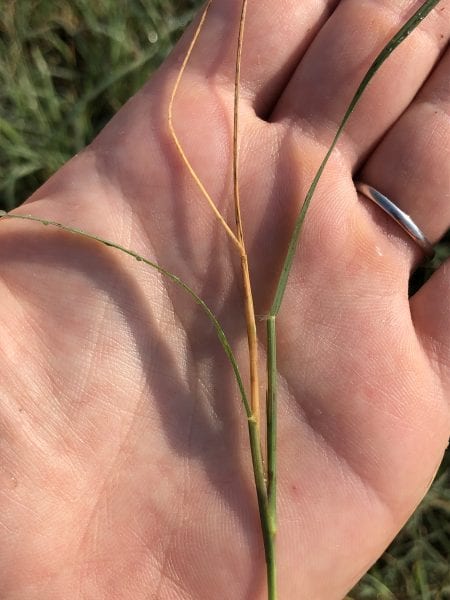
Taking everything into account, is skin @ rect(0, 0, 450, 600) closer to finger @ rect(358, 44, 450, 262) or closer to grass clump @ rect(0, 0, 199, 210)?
finger @ rect(358, 44, 450, 262)

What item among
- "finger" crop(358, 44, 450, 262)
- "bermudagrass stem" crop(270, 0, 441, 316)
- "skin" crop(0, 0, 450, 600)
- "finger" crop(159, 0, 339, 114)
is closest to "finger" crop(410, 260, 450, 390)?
"skin" crop(0, 0, 450, 600)

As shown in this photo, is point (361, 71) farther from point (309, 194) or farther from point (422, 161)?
point (309, 194)

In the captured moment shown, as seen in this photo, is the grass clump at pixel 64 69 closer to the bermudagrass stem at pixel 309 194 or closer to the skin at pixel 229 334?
the skin at pixel 229 334

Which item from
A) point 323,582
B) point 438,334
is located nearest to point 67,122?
point 438,334

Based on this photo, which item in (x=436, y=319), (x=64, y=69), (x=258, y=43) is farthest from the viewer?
(x=64, y=69)

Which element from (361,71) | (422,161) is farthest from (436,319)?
(361,71)

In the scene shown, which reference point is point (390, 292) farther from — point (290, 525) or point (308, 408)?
point (290, 525)
